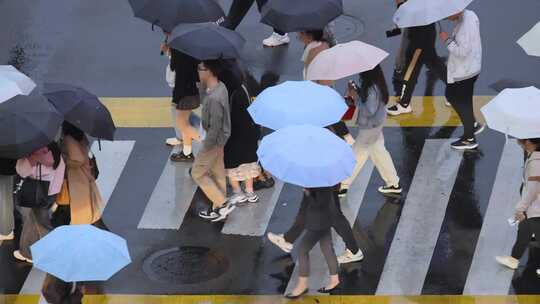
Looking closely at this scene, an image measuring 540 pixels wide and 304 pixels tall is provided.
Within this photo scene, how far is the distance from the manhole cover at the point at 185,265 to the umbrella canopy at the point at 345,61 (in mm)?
2148

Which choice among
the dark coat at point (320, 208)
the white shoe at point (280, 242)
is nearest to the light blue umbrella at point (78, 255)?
the dark coat at point (320, 208)

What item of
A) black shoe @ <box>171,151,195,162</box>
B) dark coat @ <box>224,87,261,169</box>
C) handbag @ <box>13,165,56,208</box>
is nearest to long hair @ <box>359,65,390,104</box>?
dark coat @ <box>224,87,261,169</box>

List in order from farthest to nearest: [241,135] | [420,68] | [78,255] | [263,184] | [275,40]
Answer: [275,40], [420,68], [263,184], [241,135], [78,255]

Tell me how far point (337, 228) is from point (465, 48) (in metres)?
3.15

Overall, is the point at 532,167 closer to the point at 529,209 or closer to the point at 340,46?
the point at 529,209

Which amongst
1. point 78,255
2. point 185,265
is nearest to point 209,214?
point 185,265

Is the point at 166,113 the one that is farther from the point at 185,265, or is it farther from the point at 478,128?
the point at 478,128

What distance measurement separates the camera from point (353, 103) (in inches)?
518

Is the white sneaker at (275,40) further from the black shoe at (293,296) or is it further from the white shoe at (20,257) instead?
the black shoe at (293,296)

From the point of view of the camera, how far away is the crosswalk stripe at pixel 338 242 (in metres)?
12.3

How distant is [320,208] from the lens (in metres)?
11.4

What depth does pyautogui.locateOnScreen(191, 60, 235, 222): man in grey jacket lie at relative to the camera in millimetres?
12750

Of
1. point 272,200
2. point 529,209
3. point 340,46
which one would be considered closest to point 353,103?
point 340,46

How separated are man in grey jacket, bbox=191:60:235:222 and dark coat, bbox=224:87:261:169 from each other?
0.12m
